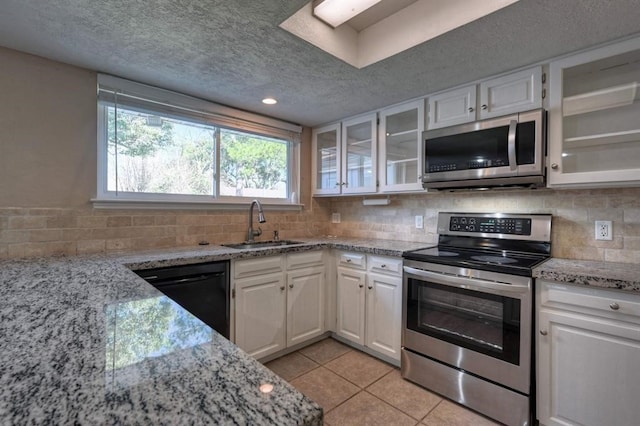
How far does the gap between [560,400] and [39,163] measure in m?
3.23

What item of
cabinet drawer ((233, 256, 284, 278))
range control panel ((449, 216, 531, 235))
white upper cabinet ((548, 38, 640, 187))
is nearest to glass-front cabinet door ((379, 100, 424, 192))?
range control panel ((449, 216, 531, 235))

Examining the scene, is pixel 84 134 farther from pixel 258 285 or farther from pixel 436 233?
pixel 436 233

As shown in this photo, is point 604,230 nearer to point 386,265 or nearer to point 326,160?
point 386,265

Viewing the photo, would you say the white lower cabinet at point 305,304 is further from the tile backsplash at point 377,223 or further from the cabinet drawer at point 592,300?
the cabinet drawer at point 592,300

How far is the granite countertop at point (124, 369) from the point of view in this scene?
47 centimetres

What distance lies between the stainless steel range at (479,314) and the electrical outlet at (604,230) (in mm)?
245

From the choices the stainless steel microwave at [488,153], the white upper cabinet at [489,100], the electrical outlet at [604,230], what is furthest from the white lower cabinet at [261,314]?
the electrical outlet at [604,230]

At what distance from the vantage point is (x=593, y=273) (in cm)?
155

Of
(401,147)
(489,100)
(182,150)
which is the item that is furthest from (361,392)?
(182,150)

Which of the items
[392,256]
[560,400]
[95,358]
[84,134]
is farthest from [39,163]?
[560,400]

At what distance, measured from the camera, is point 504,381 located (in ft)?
5.73

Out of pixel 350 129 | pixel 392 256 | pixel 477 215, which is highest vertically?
pixel 350 129

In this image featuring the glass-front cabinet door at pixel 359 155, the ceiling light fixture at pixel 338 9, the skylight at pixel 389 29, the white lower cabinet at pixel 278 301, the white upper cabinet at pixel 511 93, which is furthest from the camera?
the glass-front cabinet door at pixel 359 155

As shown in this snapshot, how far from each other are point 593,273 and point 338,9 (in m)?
1.88
